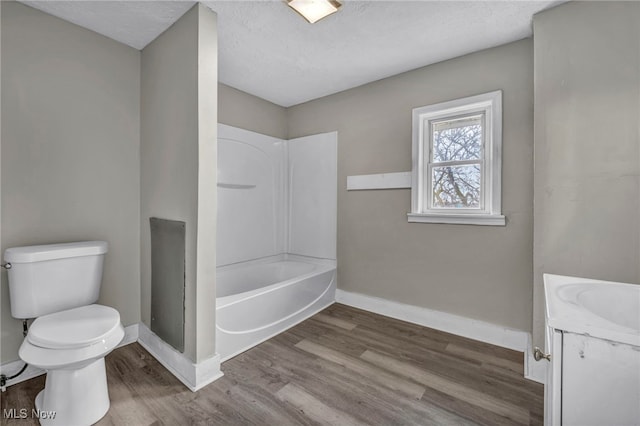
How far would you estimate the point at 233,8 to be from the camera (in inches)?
67.7

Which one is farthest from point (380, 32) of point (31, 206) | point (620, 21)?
point (31, 206)

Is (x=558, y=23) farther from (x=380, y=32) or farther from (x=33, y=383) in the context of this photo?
(x=33, y=383)

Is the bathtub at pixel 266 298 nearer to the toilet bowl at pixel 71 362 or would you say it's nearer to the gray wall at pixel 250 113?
the toilet bowl at pixel 71 362

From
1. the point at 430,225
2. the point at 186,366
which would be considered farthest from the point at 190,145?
the point at 430,225

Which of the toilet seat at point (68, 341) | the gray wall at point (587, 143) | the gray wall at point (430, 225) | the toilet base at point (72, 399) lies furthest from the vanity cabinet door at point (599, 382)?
the toilet base at point (72, 399)

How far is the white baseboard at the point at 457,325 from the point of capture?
184 cm

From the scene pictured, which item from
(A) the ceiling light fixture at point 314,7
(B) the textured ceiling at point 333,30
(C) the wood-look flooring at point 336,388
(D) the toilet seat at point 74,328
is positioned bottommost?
(C) the wood-look flooring at point 336,388

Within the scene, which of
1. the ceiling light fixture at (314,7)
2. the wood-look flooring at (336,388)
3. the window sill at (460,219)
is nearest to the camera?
the wood-look flooring at (336,388)

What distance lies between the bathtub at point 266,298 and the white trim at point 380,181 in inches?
34.9

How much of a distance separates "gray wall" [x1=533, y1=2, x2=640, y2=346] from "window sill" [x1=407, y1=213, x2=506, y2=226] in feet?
1.21

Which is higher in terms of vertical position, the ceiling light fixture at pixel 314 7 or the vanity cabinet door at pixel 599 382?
the ceiling light fixture at pixel 314 7

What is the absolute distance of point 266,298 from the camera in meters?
2.21

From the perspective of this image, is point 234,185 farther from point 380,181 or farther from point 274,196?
point 380,181

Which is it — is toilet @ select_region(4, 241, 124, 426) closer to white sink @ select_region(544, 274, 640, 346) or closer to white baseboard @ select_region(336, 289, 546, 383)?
white sink @ select_region(544, 274, 640, 346)
